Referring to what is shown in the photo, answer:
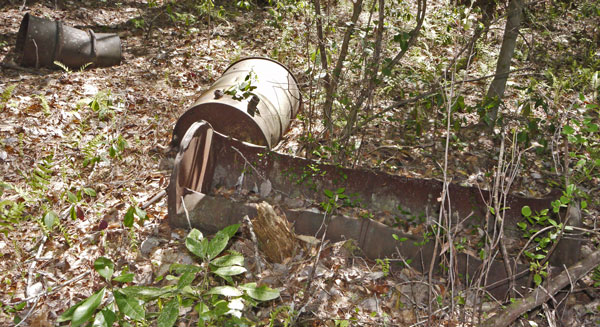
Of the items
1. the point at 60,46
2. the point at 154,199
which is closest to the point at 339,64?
the point at 154,199

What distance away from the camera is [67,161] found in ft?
13.9

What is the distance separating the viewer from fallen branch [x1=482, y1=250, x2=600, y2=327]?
228 cm

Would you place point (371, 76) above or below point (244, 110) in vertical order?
above

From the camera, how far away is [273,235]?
3.14 metres

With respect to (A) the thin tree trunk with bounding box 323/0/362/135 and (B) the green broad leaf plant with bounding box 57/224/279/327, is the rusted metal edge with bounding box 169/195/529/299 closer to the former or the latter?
(B) the green broad leaf plant with bounding box 57/224/279/327

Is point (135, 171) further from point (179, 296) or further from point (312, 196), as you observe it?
point (179, 296)

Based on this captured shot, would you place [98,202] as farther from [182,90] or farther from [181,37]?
[181,37]

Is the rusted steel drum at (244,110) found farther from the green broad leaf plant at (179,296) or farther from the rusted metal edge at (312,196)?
the green broad leaf plant at (179,296)

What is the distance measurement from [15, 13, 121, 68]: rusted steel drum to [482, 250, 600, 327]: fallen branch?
560cm

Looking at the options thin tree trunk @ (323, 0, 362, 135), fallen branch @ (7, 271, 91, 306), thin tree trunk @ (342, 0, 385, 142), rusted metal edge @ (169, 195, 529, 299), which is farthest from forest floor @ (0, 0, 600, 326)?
thin tree trunk @ (342, 0, 385, 142)

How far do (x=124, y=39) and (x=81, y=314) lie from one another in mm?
5839

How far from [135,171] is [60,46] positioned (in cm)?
264

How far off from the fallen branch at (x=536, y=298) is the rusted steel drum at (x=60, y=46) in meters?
5.60

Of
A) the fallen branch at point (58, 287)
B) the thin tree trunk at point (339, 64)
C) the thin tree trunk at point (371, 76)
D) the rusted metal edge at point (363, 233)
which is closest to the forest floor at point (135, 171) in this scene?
the fallen branch at point (58, 287)
